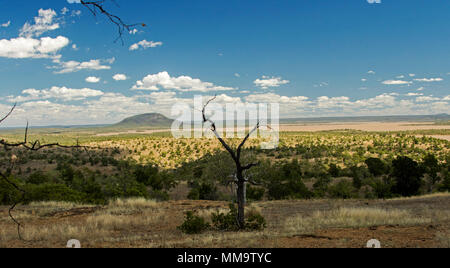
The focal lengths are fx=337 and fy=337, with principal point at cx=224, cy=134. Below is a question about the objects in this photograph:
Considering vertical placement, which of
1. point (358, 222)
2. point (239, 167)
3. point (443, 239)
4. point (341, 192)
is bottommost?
point (341, 192)

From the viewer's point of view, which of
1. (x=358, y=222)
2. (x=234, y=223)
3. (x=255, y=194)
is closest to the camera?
(x=358, y=222)

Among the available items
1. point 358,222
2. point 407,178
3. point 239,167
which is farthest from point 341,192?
point 239,167

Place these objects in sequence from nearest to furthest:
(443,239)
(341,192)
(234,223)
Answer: (443,239)
(234,223)
(341,192)

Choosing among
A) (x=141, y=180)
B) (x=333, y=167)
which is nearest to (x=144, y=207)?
(x=141, y=180)

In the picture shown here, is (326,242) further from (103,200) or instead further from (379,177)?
(379,177)

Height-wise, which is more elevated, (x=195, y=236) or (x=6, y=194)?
(x=195, y=236)

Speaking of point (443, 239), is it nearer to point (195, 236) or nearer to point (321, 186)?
point (195, 236)

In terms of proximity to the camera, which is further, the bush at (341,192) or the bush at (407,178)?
the bush at (407,178)

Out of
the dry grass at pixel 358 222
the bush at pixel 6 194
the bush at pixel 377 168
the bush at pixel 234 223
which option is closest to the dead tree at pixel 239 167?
the bush at pixel 234 223

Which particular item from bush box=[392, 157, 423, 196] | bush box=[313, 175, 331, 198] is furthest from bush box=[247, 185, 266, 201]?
bush box=[392, 157, 423, 196]

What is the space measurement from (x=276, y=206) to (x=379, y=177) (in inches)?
818

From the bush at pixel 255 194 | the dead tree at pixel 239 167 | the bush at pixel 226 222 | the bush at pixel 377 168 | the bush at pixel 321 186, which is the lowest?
the bush at pixel 255 194

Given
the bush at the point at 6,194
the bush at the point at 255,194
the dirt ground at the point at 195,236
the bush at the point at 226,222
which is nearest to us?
the dirt ground at the point at 195,236

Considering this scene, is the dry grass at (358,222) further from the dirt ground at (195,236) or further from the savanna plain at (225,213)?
the dirt ground at (195,236)
